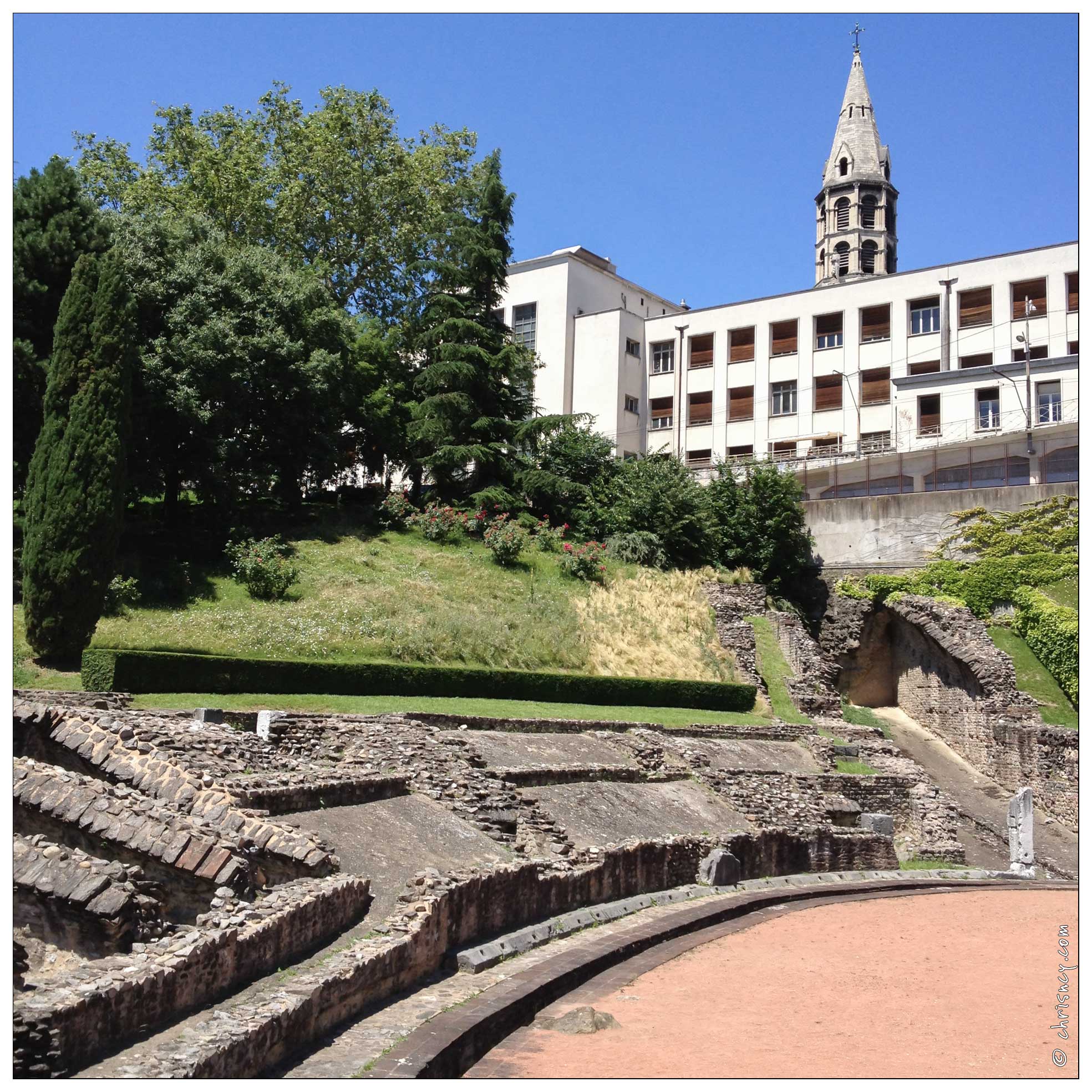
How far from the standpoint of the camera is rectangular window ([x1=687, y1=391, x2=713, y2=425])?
169 ft

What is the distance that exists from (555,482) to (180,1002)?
32684mm

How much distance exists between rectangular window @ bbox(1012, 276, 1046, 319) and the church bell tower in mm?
23801

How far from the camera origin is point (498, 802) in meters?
16.1

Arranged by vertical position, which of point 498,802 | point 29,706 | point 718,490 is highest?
point 718,490

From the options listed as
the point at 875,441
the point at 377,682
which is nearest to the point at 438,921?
the point at 377,682

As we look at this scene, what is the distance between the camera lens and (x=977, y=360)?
45500mm

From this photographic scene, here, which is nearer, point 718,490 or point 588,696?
point 588,696

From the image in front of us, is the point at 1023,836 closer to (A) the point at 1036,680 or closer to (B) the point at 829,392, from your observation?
(A) the point at 1036,680

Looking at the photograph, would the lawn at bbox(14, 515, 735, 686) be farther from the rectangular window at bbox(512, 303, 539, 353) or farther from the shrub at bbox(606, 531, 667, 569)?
the rectangular window at bbox(512, 303, 539, 353)

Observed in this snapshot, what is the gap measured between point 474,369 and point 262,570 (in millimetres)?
13285

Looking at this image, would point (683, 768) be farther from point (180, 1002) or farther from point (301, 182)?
point (301, 182)

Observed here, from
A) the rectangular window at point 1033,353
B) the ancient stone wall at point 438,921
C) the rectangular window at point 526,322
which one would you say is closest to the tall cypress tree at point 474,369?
the rectangular window at point 526,322

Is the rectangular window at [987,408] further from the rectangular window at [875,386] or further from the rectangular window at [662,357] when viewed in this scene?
the rectangular window at [662,357]

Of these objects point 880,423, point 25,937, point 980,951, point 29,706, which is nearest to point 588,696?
point 980,951
